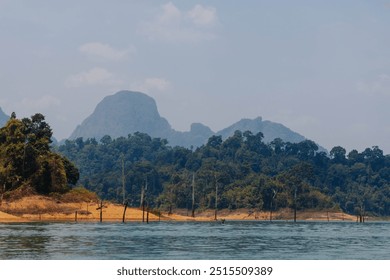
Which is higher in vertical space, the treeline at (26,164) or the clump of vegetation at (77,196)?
the treeline at (26,164)

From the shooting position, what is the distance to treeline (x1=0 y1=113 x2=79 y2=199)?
144m

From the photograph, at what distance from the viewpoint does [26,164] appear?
14612 cm

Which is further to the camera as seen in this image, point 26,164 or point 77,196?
point 77,196

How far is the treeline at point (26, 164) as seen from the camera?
473 feet

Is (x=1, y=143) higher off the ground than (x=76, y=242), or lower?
higher

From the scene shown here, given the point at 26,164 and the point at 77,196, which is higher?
the point at 26,164

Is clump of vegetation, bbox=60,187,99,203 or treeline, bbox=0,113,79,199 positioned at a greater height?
treeline, bbox=0,113,79,199
